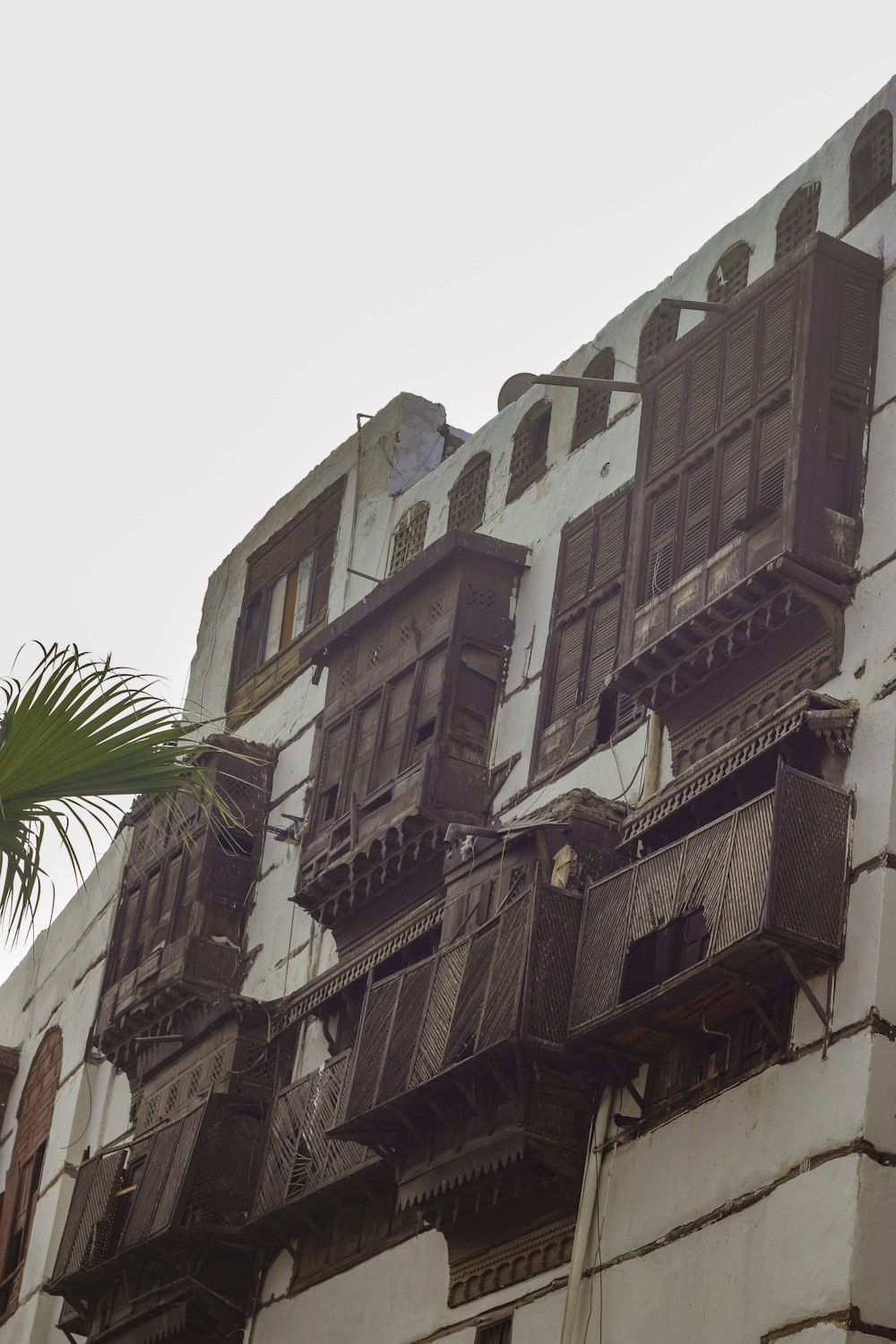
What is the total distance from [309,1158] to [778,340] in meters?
7.52

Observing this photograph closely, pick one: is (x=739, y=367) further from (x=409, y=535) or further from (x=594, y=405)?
(x=409, y=535)

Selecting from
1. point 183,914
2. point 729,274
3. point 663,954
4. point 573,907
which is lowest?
point 663,954

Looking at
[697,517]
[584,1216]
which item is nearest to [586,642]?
[697,517]

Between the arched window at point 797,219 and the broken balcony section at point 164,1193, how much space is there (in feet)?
29.3

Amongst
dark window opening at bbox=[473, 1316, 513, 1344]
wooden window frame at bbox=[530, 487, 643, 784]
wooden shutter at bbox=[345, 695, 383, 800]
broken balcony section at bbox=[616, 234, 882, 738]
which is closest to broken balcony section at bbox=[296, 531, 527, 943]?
wooden shutter at bbox=[345, 695, 383, 800]

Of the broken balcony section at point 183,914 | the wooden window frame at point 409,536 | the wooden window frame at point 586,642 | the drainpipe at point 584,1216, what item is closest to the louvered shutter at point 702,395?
the wooden window frame at point 586,642

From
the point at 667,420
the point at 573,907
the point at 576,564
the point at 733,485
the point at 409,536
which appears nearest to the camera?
the point at 573,907

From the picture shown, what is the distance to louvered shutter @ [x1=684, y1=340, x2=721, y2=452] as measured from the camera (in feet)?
53.1

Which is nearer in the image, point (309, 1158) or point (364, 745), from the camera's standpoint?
point (309, 1158)

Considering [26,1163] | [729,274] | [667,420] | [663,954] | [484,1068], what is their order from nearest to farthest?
[663,954] < [484,1068] < [667,420] < [729,274] < [26,1163]

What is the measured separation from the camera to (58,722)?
27.4ft

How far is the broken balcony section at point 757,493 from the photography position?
47.6ft

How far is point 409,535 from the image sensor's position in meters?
22.0

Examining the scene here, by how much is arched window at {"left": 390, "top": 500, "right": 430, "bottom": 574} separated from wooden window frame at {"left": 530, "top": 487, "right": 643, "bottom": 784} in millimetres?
3300
